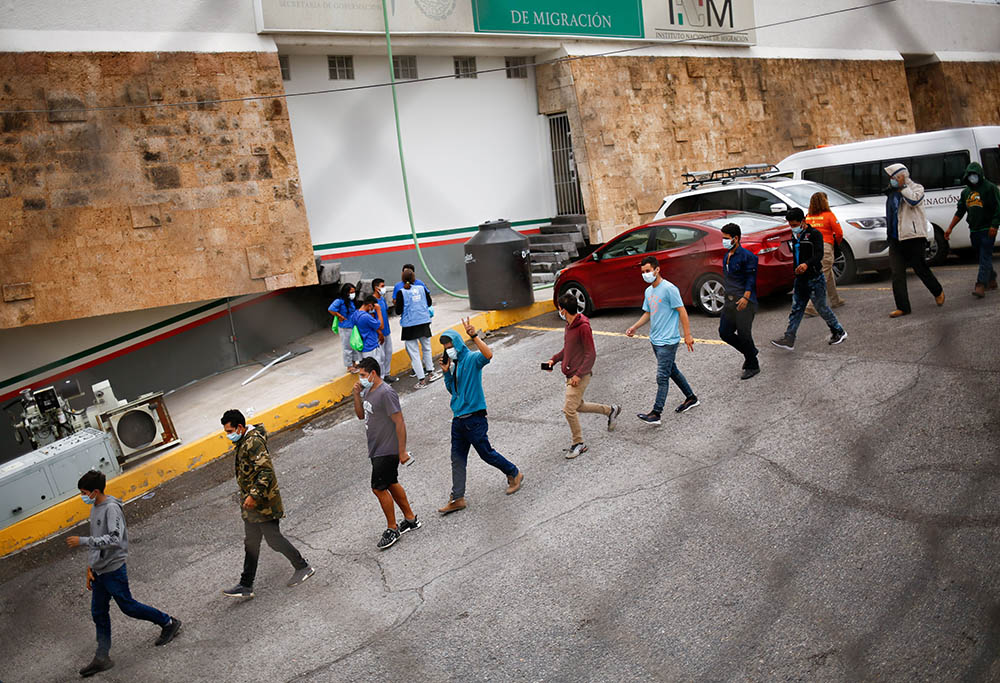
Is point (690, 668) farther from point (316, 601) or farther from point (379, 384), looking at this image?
point (379, 384)

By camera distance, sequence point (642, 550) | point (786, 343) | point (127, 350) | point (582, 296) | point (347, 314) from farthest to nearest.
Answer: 1. point (127, 350)
2. point (582, 296)
3. point (347, 314)
4. point (786, 343)
5. point (642, 550)

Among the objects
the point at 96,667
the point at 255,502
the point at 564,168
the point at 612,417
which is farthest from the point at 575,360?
the point at 564,168

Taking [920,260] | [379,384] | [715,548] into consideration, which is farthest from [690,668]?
[920,260]

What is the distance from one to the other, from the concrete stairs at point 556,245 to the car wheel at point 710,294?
212 inches

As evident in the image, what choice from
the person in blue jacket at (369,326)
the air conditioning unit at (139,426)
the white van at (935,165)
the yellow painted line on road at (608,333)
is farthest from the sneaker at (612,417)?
the white van at (935,165)

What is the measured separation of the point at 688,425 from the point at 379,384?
292cm

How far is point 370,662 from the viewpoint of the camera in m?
5.27

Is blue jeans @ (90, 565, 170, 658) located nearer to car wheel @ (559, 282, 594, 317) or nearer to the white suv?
car wheel @ (559, 282, 594, 317)

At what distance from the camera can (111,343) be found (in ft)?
43.1

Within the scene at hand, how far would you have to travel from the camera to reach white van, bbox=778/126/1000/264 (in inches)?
468

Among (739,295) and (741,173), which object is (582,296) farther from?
(739,295)

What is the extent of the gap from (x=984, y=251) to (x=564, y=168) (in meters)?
9.73

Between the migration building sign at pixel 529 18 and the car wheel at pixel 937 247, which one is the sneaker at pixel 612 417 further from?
the migration building sign at pixel 529 18

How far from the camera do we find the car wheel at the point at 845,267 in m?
12.0
